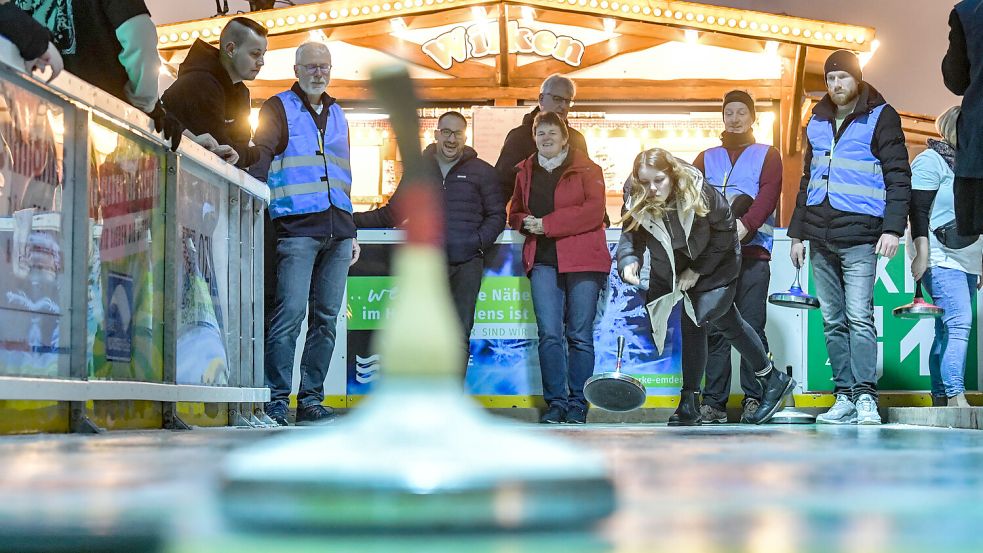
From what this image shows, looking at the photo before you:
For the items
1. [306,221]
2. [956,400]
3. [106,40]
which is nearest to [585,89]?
[956,400]

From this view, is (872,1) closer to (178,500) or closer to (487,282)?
(487,282)

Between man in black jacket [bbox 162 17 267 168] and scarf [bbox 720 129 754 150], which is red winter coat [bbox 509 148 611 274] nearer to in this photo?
scarf [bbox 720 129 754 150]

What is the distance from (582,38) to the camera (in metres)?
11.8

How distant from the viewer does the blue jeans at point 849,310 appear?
20.9 feet

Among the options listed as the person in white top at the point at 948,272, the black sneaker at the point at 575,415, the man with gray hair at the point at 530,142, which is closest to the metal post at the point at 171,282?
the black sneaker at the point at 575,415

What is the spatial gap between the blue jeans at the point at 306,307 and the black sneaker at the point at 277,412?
0.04 m

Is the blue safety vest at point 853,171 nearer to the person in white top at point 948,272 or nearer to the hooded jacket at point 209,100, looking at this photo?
the person in white top at point 948,272

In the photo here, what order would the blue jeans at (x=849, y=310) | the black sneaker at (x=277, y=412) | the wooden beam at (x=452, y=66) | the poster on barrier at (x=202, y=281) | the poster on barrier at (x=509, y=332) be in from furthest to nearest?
the wooden beam at (x=452, y=66)
the poster on barrier at (x=509, y=332)
the blue jeans at (x=849, y=310)
the black sneaker at (x=277, y=412)
the poster on barrier at (x=202, y=281)

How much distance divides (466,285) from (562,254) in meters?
0.64

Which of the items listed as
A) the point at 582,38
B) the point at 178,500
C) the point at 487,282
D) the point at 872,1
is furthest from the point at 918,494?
the point at 872,1

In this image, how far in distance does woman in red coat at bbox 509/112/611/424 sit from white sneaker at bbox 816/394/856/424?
1.40 metres

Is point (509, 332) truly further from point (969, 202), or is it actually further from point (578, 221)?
point (969, 202)

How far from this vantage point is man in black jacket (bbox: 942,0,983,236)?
13.8 ft

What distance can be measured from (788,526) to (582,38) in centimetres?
1119
